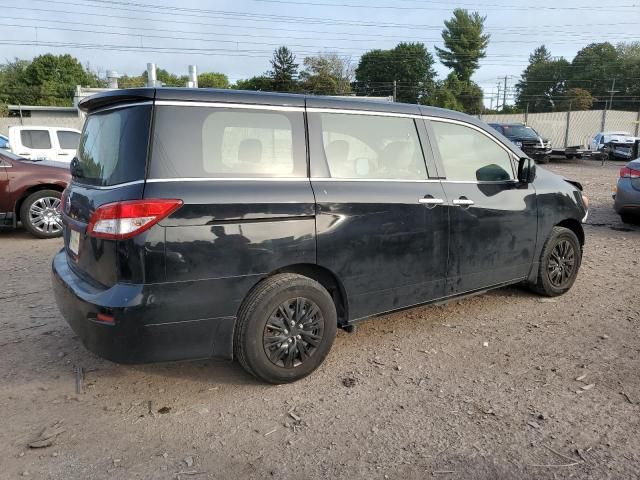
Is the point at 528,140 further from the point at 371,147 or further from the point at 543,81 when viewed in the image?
the point at 543,81

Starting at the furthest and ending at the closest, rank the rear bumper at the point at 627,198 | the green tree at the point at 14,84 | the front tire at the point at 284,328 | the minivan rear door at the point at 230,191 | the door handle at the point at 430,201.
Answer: the green tree at the point at 14,84, the rear bumper at the point at 627,198, the door handle at the point at 430,201, the front tire at the point at 284,328, the minivan rear door at the point at 230,191

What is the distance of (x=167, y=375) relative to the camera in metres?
3.48

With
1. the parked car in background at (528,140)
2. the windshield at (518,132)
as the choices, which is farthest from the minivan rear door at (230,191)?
the windshield at (518,132)

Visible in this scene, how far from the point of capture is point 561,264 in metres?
4.95

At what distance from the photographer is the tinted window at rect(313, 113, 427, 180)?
11.2ft

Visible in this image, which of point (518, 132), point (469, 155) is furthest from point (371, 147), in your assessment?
point (518, 132)

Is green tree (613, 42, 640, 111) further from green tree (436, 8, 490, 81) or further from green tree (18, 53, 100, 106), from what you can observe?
green tree (18, 53, 100, 106)

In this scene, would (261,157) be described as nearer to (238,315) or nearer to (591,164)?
(238,315)

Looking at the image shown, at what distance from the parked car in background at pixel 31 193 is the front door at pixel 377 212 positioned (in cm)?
591

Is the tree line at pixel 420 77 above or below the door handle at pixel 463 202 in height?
above

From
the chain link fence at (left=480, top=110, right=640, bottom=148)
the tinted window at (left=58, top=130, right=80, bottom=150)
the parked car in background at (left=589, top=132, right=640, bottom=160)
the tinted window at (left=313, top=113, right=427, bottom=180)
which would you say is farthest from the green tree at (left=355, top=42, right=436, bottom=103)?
the tinted window at (left=313, top=113, right=427, bottom=180)

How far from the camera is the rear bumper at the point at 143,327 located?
108 inches

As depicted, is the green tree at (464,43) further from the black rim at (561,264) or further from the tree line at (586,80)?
the black rim at (561,264)

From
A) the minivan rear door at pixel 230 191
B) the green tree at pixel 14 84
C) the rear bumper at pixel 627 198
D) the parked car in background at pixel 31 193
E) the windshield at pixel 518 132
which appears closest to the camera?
the minivan rear door at pixel 230 191
